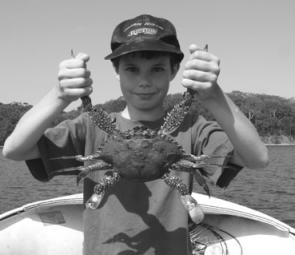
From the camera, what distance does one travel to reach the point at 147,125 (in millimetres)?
3914

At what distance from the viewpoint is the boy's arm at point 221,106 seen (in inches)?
125

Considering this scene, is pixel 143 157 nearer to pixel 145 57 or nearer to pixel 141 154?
pixel 141 154

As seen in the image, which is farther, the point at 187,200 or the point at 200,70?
the point at 187,200

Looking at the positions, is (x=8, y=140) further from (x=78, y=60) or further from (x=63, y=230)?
(x=63, y=230)

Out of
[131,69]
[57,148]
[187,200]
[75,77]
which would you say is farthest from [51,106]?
[187,200]

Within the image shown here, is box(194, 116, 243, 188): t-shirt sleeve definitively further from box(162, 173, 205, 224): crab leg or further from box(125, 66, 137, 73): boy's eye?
box(125, 66, 137, 73): boy's eye

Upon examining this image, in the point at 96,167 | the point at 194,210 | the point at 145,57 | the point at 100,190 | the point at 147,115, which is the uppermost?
the point at 145,57

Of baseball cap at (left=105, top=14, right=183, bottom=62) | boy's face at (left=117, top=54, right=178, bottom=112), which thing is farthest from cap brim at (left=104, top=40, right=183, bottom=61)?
boy's face at (left=117, top=54, right=178, bottom=112)

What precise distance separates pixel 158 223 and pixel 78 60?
1.60 meters

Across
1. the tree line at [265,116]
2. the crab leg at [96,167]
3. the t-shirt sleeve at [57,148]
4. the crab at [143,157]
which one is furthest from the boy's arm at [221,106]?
the tree line at [265,116]

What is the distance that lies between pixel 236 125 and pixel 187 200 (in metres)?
0.73

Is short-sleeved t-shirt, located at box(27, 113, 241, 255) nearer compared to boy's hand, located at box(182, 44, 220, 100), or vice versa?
boy's hand, located at box(182, 44, 220, 100)

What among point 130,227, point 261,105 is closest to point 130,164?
point 130,227

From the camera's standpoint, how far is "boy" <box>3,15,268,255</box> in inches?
136
